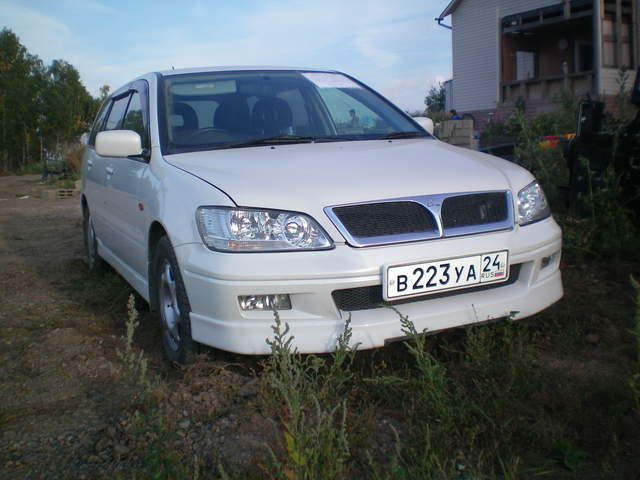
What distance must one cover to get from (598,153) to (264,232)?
369cm

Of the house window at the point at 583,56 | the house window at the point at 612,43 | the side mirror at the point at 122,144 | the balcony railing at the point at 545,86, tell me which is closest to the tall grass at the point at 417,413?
the side mirror at the point at 122,144

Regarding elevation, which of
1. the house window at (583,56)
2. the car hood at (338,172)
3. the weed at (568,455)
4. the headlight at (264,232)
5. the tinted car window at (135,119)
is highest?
the house window at (583,56)

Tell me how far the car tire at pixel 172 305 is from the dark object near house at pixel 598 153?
3.25 m

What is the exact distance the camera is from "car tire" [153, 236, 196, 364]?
3139 mm

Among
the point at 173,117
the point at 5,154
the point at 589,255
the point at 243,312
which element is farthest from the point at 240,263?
the point at 5,154

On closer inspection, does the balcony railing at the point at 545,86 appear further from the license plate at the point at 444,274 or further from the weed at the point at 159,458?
the weed at the point at 159,458

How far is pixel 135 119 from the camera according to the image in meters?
4.45

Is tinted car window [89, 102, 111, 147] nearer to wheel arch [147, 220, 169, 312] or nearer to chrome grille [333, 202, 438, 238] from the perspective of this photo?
wheel arch [147, 220, 169, 312]

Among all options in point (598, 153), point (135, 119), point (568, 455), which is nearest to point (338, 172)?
point (568, 455)

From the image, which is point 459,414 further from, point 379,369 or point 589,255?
point 589,255

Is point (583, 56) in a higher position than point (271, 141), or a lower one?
higher

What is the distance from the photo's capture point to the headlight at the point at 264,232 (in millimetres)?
2865

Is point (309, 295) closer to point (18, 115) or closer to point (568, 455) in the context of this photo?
point (568, 455)

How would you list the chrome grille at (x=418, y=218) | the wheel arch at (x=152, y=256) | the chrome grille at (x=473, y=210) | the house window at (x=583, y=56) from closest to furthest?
the chrome grille at (x=418, y=218), the chrome grille at (x=473, y=210), the wheel arch at (x=152, y=256), the house window at (x=583, y=56)
